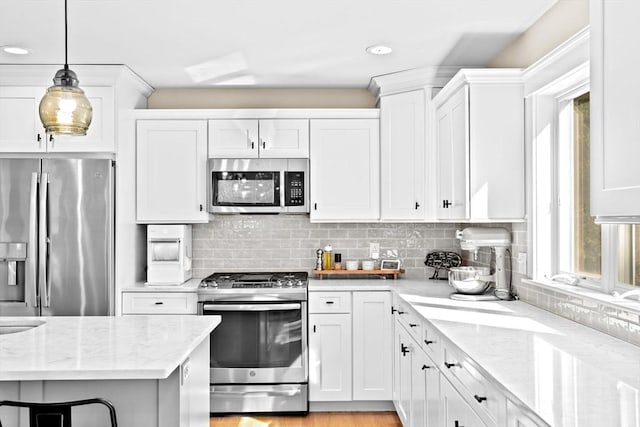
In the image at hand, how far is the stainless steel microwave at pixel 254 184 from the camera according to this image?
13.9 feet

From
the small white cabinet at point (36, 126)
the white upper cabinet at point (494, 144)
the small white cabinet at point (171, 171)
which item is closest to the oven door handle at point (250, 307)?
the small white cabinet at point (171, 171)

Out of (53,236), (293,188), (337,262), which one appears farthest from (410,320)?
(53,236)

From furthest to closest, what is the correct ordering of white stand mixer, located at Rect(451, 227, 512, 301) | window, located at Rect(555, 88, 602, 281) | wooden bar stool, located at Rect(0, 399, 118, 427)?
white stand mixer, located at Rect(451, 227, 512, 301) < window, located at Rect(555, 88, 602, 281) < wooden bar stool, located at Rect(0, 399, 118, 427)

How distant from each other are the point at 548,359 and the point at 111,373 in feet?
4.86

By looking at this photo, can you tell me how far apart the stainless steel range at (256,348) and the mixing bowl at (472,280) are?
115cm

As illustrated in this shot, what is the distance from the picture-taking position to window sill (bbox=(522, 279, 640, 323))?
2.12 meters

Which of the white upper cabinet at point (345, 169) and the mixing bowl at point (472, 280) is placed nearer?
the mixing bowl at point (472, 280)

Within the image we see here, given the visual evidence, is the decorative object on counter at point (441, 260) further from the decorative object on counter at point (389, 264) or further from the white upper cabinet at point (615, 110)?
the white upper cabinet at point (615, 110)

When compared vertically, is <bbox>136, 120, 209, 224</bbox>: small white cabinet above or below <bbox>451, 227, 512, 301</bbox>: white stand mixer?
above

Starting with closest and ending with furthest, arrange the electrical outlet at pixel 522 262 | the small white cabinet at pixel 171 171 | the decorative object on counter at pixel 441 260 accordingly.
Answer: the electrical outlet at pixel 522 262 → the small white cabinet at pixel 171 171 → the decorative object on counter at pixel 441 260

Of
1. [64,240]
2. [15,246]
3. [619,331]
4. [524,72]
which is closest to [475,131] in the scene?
[524,72]

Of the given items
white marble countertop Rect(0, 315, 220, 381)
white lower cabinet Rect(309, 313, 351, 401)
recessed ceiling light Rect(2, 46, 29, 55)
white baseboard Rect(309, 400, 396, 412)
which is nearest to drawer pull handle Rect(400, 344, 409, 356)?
white lower cabinet Rect(309, 313, 351, 401)

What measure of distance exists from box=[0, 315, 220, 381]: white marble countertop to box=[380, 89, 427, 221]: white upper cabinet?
6.22 ft

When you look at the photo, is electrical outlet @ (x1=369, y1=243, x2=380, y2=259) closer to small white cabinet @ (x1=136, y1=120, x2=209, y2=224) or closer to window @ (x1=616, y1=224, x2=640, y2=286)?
small white cabinet @ (x1=136, y1=120, x2=209, y2=224)
